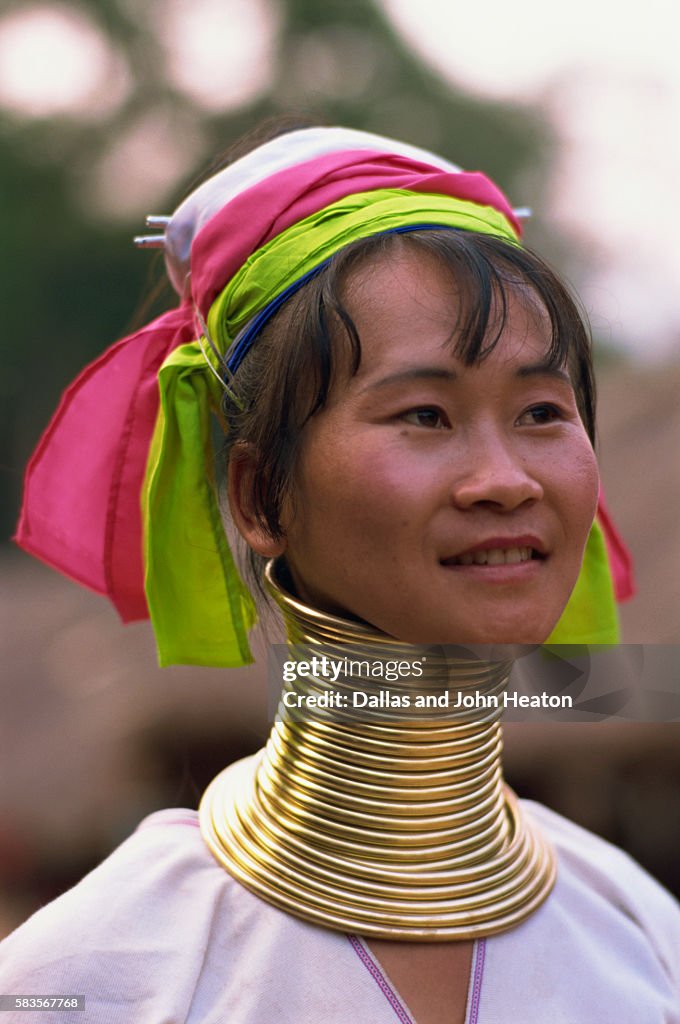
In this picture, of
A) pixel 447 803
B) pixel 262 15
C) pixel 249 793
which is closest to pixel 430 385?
pixel 447 803

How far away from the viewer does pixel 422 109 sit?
5207 mm

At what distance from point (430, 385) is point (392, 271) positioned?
0.60 feet

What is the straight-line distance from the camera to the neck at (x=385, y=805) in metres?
1.47

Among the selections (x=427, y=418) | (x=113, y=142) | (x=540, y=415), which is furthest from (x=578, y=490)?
(x=113, y=142)

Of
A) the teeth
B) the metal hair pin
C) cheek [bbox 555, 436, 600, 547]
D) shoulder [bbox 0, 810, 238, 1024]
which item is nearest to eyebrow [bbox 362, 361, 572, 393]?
cheek [bbox 555, 436, 600, 547]

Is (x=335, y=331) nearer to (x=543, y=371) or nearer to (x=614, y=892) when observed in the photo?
(x=543, y=371)

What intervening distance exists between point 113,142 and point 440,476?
3484 mm

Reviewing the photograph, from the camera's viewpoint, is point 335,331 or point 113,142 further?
point 113,142

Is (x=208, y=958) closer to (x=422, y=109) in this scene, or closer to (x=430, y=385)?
(x=430, y=385)

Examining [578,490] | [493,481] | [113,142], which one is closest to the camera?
[493,481]

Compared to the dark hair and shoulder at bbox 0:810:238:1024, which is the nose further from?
shoulder at bbox 0:810:238:1024

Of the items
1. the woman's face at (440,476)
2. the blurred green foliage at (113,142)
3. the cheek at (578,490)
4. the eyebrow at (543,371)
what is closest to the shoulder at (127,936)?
the woman's face at (440,476)

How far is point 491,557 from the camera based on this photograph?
137 cm

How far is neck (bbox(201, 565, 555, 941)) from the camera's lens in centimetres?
147
